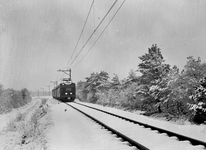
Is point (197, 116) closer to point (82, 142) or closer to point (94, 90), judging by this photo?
point (82, 142)

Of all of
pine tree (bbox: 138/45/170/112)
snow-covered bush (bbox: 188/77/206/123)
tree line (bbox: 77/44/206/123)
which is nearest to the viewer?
snow-covered bush (bbox: 188/77/206/123)

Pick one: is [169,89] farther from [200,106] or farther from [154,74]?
[200,106]

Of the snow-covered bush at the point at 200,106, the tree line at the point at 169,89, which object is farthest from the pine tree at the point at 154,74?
the snow-covered bush at the point at 200,106

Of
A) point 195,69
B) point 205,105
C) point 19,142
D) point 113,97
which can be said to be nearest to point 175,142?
point 19,142

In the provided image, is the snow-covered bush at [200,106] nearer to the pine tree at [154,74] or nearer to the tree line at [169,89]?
the tree line at [169,89]

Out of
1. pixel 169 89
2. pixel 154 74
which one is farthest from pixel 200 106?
pixel 154 74

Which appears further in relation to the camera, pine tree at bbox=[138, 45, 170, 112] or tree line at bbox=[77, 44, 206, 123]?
pine tree at bbox=[138, 45, 170, 112]

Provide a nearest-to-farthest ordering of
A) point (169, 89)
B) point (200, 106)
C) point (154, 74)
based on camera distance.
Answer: point (200, 106), point (169, 89), point (154, 74)

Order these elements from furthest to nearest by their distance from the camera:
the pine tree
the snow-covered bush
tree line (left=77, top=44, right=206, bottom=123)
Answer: the pine tree < tree line (left=77, top=44, right=206, bottom=123) < the snow-covered bush

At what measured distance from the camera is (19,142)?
8586 mm

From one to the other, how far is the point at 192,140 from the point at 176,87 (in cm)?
1136

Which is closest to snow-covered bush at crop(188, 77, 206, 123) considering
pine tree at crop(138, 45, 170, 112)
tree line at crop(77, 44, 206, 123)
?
tree line at crop(77, 44, 206, 123)

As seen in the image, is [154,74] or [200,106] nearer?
[200,106]

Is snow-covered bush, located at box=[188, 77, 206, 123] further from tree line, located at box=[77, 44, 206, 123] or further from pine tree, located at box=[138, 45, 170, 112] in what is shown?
pine tree, located at box=[138, 45, 170, 112]
